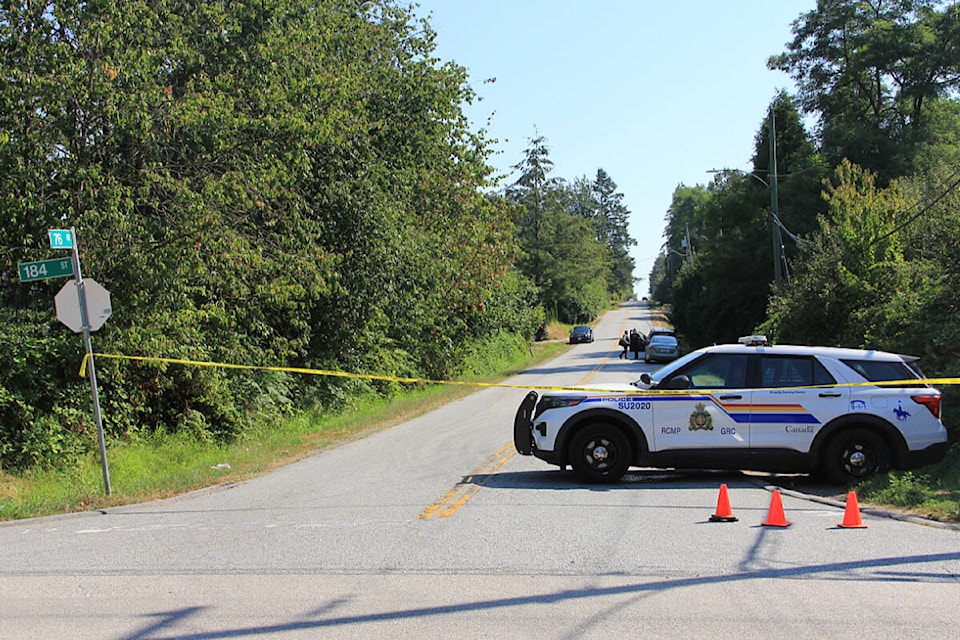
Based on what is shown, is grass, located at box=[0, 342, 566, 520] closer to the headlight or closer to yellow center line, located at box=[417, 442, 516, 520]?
yellow center line, located at box=[417, 442, 516, 520]

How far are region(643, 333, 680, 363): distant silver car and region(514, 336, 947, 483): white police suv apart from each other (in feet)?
116

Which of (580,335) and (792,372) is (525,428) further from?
(580,335)

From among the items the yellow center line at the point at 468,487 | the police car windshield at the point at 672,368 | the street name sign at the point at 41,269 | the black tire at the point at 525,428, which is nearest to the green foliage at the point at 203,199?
the street name sign at the point at 41,269

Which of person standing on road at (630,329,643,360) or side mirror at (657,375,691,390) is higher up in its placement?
side mirror at (657,375,691,390)

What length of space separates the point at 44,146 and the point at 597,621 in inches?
506

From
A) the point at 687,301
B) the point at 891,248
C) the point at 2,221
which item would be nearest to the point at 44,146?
the point at 2,221

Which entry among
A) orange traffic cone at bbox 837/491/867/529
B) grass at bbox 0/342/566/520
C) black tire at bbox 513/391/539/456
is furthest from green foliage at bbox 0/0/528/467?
orange traffic cone at bbox 837/491/867/529

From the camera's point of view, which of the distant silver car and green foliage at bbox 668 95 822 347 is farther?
the distant silver car

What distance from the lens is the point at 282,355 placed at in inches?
858

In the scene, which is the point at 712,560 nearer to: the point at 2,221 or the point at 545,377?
the point at 2,221

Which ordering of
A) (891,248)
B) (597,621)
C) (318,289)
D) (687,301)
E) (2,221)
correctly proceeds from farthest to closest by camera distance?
(687,301) → (891,248) → (318,289) → (2,221) → (597,621)

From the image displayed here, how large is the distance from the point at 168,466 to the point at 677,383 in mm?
9032

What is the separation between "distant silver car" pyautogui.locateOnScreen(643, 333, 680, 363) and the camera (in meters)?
46.8

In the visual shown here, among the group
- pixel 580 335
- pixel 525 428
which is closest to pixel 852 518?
pixel 525 428
